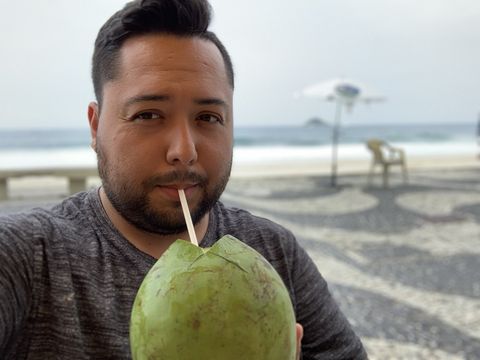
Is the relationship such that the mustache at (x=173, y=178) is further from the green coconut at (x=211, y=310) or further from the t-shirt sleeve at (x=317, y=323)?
the t-shirt sleeve at (x=317, y=323)

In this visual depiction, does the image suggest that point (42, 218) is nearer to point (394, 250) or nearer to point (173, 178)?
point (173, 178)

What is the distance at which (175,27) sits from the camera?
35.8 inches

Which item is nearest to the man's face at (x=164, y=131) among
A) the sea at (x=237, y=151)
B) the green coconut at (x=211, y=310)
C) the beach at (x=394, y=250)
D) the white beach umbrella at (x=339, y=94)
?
the green coconut at (x=211, y=310)

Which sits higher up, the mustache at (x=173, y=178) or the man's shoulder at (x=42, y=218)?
the mustache at (x=173, y=178)

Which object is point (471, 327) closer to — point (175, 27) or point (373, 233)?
point (373, 233)

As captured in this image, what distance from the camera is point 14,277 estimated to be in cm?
82

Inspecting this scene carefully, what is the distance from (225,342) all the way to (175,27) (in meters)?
0.59

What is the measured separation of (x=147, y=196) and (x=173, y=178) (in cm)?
6

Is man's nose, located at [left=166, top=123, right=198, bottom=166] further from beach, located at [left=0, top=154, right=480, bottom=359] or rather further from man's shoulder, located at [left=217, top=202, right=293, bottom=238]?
beach, located at [left=0, top=154, right=480, bottom=359]

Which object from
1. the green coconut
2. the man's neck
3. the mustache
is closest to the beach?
the man's neck

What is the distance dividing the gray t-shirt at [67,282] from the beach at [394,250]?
40cm

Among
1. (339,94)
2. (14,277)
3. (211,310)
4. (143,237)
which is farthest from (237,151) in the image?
(211,310)

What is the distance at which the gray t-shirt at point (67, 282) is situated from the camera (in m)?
0.82

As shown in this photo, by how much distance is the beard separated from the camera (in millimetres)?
865
